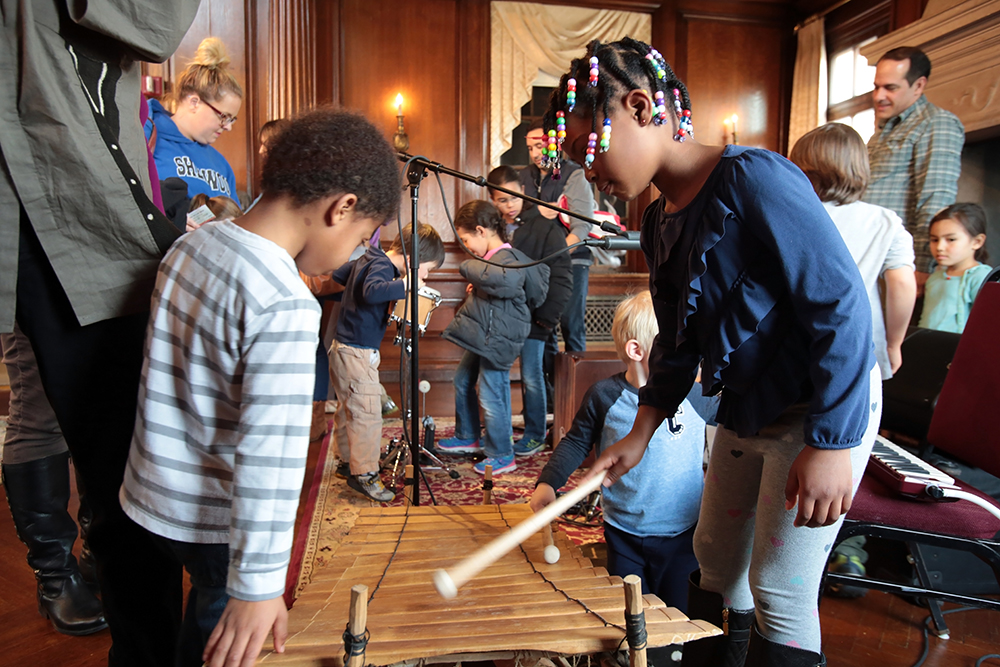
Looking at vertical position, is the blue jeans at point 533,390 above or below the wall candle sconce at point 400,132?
below

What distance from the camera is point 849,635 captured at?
1745mm

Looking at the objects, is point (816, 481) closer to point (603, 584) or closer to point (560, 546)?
point (603, 584)

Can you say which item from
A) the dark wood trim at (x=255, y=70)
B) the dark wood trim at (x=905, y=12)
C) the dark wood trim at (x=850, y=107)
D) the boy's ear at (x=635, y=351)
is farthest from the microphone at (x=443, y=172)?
the dark wood trim at (x=850, y=107)

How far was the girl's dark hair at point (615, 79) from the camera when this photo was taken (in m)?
1.05

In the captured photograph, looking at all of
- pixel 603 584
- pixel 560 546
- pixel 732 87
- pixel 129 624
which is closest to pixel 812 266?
pixel 603 584

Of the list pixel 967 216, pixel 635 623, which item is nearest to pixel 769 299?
pixel 635 623

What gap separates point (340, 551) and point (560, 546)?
1.49 ft

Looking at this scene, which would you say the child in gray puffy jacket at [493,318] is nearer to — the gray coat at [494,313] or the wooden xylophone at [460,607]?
the gray coat at [494,313]

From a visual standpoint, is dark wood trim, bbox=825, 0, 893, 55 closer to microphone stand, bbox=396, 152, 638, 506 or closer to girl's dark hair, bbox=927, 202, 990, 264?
girl's dark hair, bbox=927, 202, 990, 264

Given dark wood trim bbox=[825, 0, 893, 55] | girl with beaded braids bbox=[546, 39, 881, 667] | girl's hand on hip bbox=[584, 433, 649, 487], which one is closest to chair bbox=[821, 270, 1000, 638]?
girl with beaded braids bbox=[546, 39, 881, 667]

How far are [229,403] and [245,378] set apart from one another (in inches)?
3.6

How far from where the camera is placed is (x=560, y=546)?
1.36 metres

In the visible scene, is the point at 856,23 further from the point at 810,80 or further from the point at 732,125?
the point at 732,125

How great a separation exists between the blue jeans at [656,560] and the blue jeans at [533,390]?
1765mm
